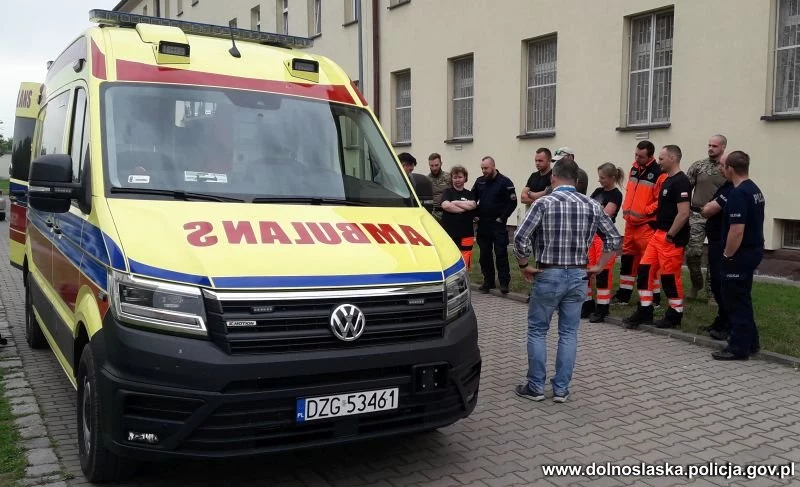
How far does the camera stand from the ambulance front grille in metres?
3.54

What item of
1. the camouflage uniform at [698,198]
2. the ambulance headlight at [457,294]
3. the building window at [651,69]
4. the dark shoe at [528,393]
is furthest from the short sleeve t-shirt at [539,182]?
the ambulance headlight at [457,294]

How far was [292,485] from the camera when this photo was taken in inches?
162

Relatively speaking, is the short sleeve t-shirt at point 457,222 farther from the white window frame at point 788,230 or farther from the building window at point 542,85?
the building window at point 542,85

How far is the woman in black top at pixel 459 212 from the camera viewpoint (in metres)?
9.90

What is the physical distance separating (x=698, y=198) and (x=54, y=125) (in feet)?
22.8

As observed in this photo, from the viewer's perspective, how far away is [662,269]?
304 inches

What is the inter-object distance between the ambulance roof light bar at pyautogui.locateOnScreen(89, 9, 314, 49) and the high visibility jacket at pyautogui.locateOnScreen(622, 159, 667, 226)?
160 inches

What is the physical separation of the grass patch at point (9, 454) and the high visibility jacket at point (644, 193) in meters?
6.44

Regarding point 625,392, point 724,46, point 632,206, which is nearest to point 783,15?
point 724,46

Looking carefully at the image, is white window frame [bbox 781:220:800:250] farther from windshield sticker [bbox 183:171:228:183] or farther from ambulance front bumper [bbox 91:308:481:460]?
windshield sticker [bbox 183:171:228:183]

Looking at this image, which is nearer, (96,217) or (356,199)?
(96,217)

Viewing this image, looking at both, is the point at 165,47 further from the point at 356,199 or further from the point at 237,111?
the point at 356,199

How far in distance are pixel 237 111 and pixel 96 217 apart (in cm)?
120

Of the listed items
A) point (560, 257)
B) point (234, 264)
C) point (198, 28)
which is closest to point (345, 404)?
point (234, 264)
